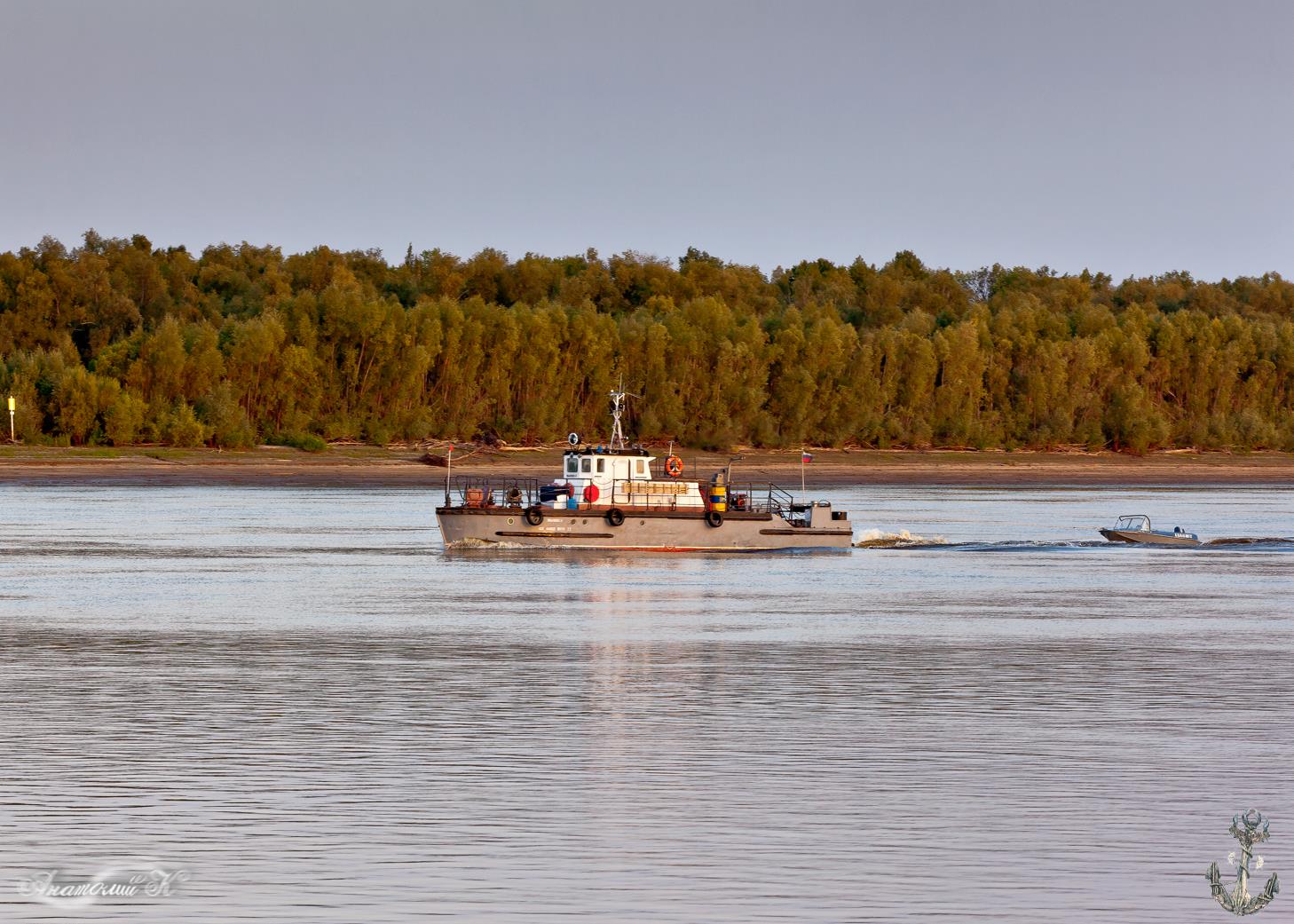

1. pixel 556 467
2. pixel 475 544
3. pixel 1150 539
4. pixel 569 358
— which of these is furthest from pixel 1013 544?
pixel 569 358

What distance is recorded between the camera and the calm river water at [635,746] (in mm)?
14180

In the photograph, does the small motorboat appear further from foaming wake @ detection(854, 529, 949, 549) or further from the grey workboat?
the grey workboat

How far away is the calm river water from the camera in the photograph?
14180mm

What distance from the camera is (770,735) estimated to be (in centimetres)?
2058

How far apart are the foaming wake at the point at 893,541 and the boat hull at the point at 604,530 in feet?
13.9

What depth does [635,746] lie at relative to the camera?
1984cm

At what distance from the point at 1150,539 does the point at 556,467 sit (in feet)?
183

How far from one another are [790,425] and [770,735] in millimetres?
113660

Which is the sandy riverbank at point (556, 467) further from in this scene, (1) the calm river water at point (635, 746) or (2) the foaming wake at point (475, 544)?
(1) the calm river water at point (635, 746)

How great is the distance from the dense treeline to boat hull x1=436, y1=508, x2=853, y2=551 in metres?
62.9

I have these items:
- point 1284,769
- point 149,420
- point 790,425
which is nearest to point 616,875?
point 1284,769

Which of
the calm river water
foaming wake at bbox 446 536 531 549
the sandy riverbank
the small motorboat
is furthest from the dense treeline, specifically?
the calm river water

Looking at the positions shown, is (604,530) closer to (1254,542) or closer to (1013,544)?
(1013,544)

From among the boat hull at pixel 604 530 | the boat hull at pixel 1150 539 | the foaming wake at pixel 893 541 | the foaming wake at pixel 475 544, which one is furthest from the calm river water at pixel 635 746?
the boat hull at pixel 1150 539
